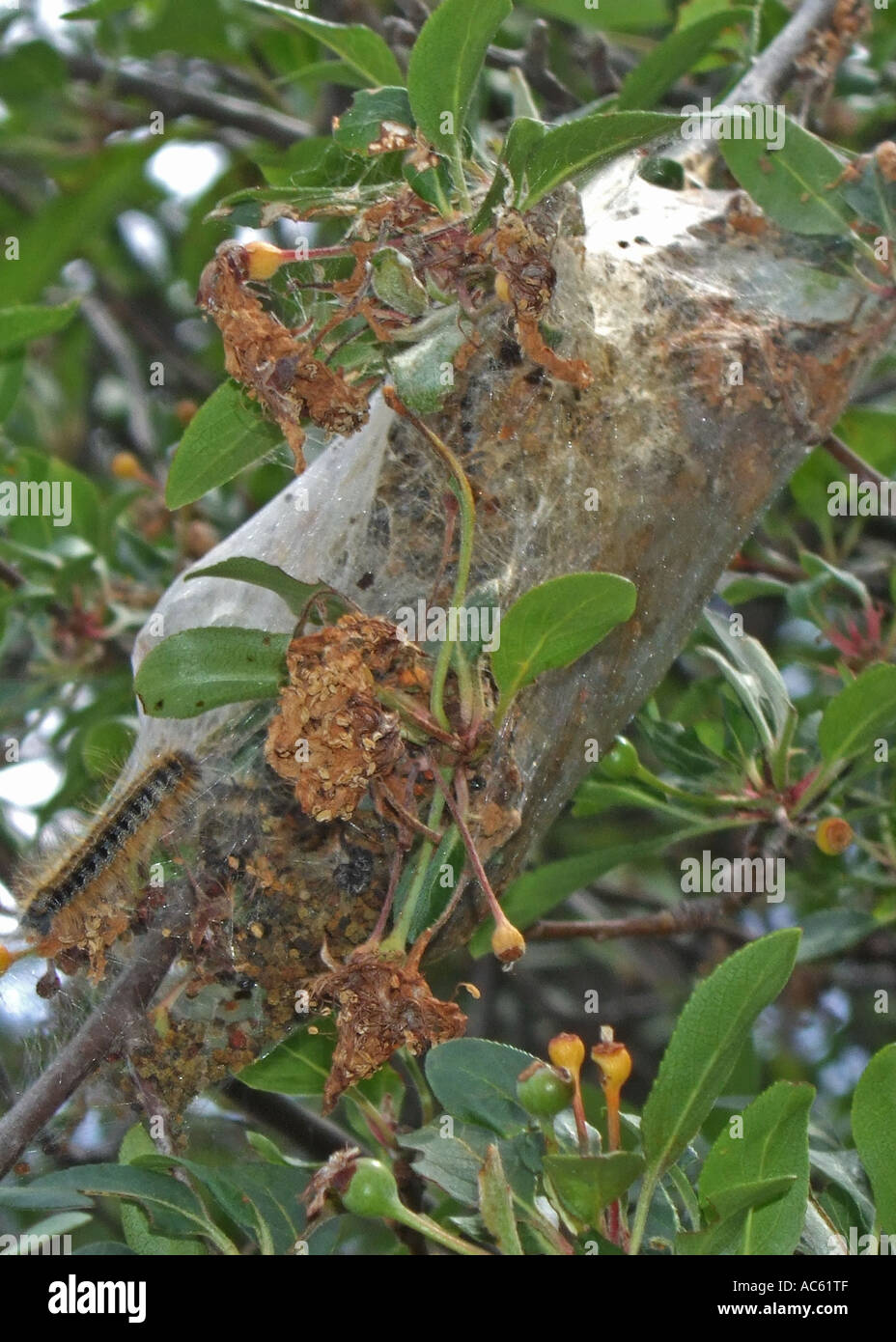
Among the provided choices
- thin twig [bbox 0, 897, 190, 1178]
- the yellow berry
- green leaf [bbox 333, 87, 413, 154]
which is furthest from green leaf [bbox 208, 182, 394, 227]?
thin twig [bbox 0, 897, 190, 1178]

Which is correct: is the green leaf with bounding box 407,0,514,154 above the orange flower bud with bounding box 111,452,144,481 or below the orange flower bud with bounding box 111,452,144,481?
above

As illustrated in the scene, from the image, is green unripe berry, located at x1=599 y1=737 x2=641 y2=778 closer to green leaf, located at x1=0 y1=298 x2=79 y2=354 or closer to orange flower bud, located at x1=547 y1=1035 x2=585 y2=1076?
orange flower bud, located at x1=547 y1=1035 x2=585 y2=1076

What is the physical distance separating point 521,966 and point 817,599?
206 cm

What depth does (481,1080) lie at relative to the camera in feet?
6.58

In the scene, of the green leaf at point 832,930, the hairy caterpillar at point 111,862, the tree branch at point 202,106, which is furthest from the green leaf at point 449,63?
the tree branch at point 202,106

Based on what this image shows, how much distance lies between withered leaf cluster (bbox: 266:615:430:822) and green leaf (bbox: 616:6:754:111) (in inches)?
67.1

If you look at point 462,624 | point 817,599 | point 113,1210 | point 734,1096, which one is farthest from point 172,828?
point 113,1210

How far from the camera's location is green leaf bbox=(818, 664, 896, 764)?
2537 mm

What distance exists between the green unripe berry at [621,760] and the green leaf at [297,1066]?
2.53 feet

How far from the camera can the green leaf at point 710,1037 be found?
6.06ft

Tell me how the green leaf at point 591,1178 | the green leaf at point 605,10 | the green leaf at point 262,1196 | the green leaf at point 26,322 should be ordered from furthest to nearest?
the green leaf at point 605,10, the green leaf at point 26,322, the green leaf at point 262,1196, the green leaf at point 591,1178

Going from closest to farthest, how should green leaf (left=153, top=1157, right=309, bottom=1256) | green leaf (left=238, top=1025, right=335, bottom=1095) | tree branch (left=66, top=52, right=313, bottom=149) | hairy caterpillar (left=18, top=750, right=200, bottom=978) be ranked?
1. green leaf (left=153, top=1157, right=309, bottom=1256)
2. hairy caterpillar (left=18, top=750, right=200, bottom=978)
3. green leaf (left=238, top=1025, right=335, bottom=1095)
4. tree branch (left=66, top=52, right=313, bottom=149)

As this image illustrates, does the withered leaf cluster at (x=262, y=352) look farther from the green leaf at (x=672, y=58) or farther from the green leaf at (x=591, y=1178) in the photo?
the green leaf at (x=672, y=58)
